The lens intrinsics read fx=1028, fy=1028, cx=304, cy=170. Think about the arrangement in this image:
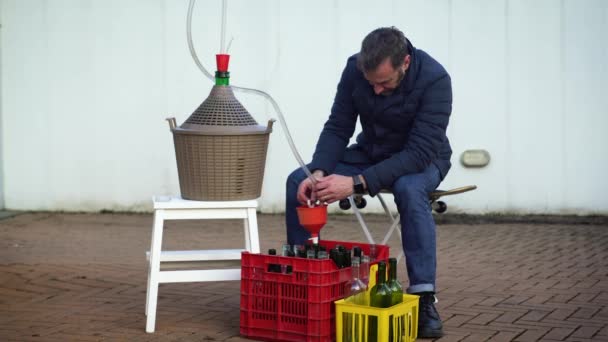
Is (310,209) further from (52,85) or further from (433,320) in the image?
(52,85)

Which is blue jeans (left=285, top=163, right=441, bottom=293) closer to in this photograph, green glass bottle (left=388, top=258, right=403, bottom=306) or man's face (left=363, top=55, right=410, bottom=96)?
green glass bottle (left=388, top=258, right=403, bottom=306)

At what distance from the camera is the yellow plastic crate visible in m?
3.81

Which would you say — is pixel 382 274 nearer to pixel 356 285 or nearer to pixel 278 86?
pixel 356 285

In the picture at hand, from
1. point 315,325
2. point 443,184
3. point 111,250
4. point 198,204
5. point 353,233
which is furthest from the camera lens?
point 443,184

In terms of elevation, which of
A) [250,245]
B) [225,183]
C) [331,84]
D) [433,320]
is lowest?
[433,320]

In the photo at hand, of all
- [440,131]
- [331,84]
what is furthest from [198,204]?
[331,84]

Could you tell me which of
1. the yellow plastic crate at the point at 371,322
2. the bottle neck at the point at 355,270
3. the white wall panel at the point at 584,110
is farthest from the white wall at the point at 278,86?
the yellow plastic crate at the point at 371,322

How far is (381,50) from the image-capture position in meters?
4.24

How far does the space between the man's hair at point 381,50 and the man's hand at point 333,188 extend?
472 millimetres

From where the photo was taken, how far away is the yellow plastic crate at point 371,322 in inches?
150

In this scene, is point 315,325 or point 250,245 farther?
point 250,245

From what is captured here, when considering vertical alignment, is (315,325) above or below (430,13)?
below

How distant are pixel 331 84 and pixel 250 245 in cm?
351

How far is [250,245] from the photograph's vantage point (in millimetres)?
4445
